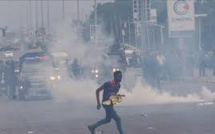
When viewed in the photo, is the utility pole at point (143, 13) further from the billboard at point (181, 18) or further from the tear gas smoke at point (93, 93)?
the billboard at point (181, 18)

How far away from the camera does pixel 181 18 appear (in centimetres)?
5166

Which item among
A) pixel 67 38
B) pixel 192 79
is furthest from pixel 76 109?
pixel 67 38

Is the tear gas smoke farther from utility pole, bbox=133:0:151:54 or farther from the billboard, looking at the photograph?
the billboard

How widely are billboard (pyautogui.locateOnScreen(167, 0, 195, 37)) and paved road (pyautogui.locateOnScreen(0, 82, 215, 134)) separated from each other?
73.4 feet

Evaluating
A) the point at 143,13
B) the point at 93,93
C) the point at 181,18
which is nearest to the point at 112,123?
the point at 93,93

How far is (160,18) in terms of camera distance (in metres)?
99.6

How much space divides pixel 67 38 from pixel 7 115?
3690cm

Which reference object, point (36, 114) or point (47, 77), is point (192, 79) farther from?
point (36, 114)

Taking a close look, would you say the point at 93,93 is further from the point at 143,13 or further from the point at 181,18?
the point at 181,18

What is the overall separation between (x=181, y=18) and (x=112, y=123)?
31.4 m

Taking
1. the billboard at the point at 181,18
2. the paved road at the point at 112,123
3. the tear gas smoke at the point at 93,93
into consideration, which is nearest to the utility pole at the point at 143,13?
the tear gas smoke at the point at 93,93

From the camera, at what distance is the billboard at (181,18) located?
51.5 metres

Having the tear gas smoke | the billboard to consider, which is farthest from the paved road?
the billboard

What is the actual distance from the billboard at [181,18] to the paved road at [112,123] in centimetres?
2237
